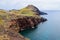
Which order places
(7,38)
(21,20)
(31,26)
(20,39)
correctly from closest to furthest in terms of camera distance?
(7,38) → (20,39) → (21,20) → (31,26)

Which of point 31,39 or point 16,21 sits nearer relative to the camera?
point 31,39

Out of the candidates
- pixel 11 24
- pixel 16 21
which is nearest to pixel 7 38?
pixel 11 24

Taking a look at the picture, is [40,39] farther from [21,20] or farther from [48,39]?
[21,20]

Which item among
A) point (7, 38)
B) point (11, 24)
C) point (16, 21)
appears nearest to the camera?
point (7, 38)

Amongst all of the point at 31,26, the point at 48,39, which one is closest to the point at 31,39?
the point at 48,39

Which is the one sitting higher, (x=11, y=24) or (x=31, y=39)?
(x=11, y=24)

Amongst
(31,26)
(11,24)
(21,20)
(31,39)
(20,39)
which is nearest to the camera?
(20,39)

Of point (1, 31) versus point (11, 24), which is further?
point (11, 24)

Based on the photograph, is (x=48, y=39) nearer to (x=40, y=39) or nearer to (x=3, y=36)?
(x=40, y=39)

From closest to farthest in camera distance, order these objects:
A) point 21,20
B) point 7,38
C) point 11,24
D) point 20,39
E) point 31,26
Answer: point 7,38, point 20,39, point 11,24, point 21,20, point 31,26
